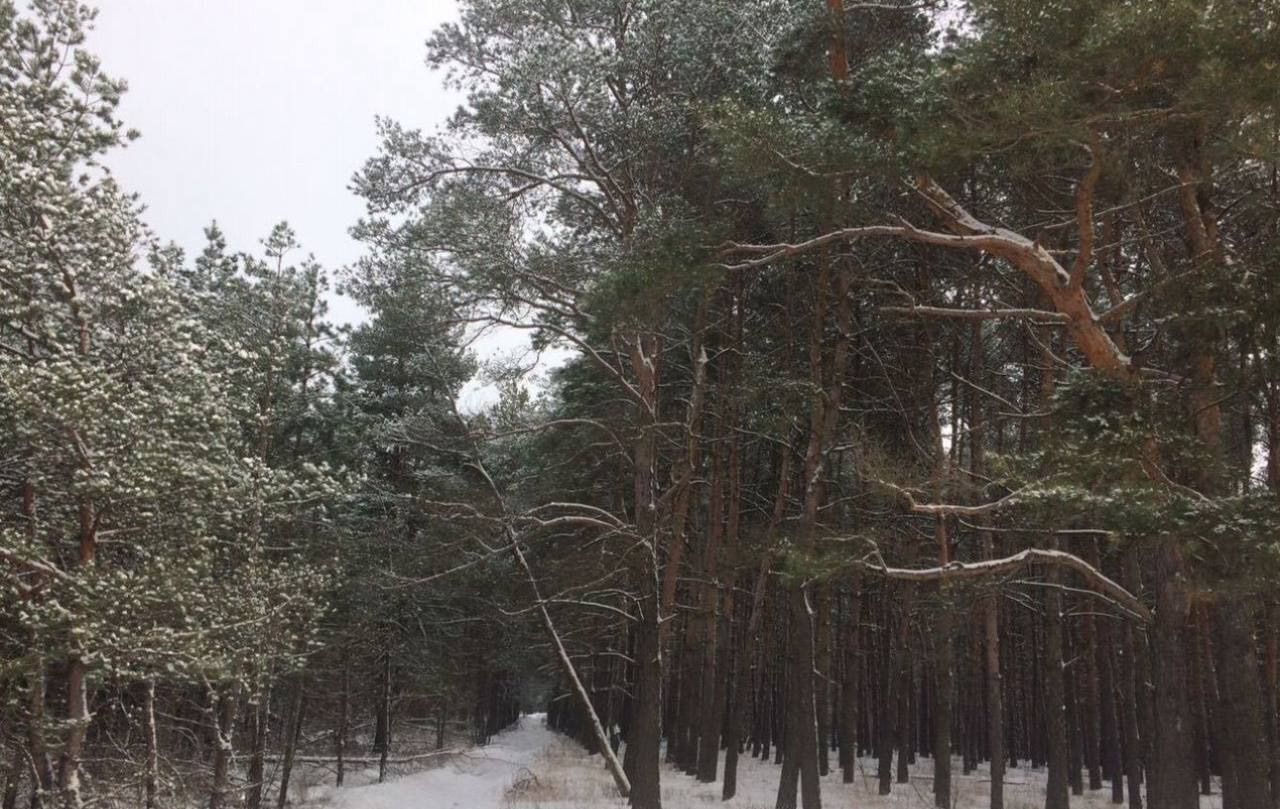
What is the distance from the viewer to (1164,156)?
10469 mm

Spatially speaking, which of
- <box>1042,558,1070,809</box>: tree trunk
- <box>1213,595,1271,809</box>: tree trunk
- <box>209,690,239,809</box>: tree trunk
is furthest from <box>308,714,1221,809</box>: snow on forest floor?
<box>1213,595,1271,809</box>: tree trunk

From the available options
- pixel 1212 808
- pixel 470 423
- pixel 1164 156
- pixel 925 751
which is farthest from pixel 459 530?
pixel 925 751

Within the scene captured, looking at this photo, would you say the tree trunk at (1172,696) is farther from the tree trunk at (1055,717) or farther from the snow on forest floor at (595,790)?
the snow on forest floor at (595,790)

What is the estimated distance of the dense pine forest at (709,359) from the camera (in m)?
8.75

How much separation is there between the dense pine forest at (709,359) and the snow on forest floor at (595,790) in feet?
2.79

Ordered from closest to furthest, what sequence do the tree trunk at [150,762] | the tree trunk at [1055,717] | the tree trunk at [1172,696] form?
the tree trunk at [1172,696]
the tree trunk at [150,762]
the tree trunk at [1055,717]

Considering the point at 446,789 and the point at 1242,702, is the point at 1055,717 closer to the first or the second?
the point at 1242,702

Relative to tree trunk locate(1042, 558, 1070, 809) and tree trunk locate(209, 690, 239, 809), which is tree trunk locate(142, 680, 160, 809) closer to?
tree trunk locate(209, 690, 239, 809)

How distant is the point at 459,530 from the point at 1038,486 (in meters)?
9.06

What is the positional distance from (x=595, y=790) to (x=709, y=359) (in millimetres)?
9038

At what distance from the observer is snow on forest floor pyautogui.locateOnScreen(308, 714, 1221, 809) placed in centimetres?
1783

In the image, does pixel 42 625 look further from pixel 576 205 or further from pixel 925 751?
pixel 925 751

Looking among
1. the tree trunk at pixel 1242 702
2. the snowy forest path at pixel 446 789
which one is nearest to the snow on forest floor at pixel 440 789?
the snowy forest path at pixel 446 789

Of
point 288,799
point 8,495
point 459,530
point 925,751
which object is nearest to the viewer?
point 8,495
